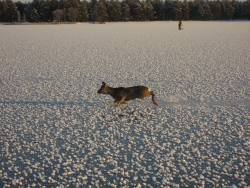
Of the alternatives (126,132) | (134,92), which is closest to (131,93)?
(134,92)

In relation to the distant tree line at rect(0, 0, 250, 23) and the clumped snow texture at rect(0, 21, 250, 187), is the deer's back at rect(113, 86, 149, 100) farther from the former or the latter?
the distant tree line at rect(0, 0, 250, 23)

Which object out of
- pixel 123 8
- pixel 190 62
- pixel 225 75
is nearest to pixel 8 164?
pixel 225 75

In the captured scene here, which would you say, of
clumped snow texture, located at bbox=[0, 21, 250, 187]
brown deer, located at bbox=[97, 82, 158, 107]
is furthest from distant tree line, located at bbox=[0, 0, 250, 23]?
brown deer, located at bbox=[97, 82, 158, 107]

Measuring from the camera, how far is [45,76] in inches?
392

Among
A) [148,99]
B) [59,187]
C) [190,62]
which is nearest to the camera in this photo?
[59,187]

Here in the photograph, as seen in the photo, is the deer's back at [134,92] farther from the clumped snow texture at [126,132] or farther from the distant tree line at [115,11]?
the distant tree line at [115,11]

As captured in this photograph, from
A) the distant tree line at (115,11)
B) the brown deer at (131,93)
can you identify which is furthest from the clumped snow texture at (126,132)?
the distant tree line at (115,11)

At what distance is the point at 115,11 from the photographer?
71.5 meters

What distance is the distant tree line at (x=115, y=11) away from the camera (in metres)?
69.0

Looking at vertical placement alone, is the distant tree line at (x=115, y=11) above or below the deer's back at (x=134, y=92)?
above

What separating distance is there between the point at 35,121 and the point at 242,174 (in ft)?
12.3

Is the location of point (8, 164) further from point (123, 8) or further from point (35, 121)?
point (123, 8)

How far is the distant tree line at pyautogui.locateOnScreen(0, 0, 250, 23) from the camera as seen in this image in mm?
69025

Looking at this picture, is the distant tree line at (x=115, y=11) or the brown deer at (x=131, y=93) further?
the distant tree line at (x=115, y=11)
